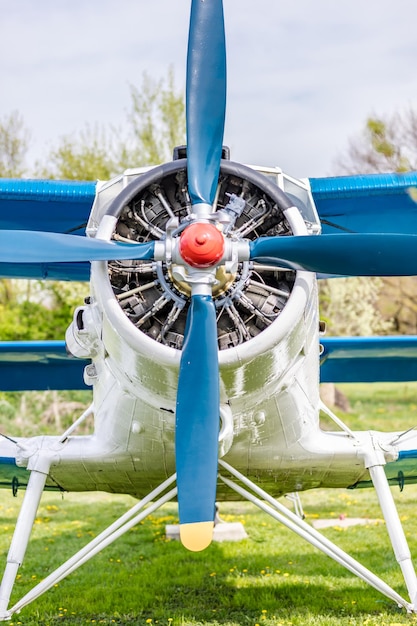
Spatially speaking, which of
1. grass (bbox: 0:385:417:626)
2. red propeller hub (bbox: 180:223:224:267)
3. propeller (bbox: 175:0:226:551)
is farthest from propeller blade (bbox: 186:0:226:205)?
grass (bbox: 0:385:417:626)

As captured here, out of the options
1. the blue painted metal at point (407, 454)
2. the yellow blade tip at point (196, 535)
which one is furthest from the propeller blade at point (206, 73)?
the blue painted metal at point (407, 454)

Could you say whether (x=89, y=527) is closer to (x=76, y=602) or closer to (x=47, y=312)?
(x=76, y=602)

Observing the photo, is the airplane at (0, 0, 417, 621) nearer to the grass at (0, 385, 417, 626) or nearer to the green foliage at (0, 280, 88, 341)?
the grass at (0, 385, 417, 626)

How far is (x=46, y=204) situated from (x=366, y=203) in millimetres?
2969

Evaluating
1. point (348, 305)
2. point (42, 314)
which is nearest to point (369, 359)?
point (42, 314)

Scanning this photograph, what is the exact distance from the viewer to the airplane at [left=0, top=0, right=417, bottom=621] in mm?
4770

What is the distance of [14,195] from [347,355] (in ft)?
14.4

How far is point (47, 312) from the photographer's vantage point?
2236cm

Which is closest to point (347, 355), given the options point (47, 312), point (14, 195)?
point (14, 195)

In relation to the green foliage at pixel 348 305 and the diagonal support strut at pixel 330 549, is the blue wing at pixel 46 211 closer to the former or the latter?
the diagonal support strut at pixel 330 549

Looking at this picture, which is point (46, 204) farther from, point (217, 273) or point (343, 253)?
point (343, 253)

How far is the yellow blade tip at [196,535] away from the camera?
470 cm

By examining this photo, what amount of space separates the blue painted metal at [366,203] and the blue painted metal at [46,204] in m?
2.03

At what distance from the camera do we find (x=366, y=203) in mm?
7238
